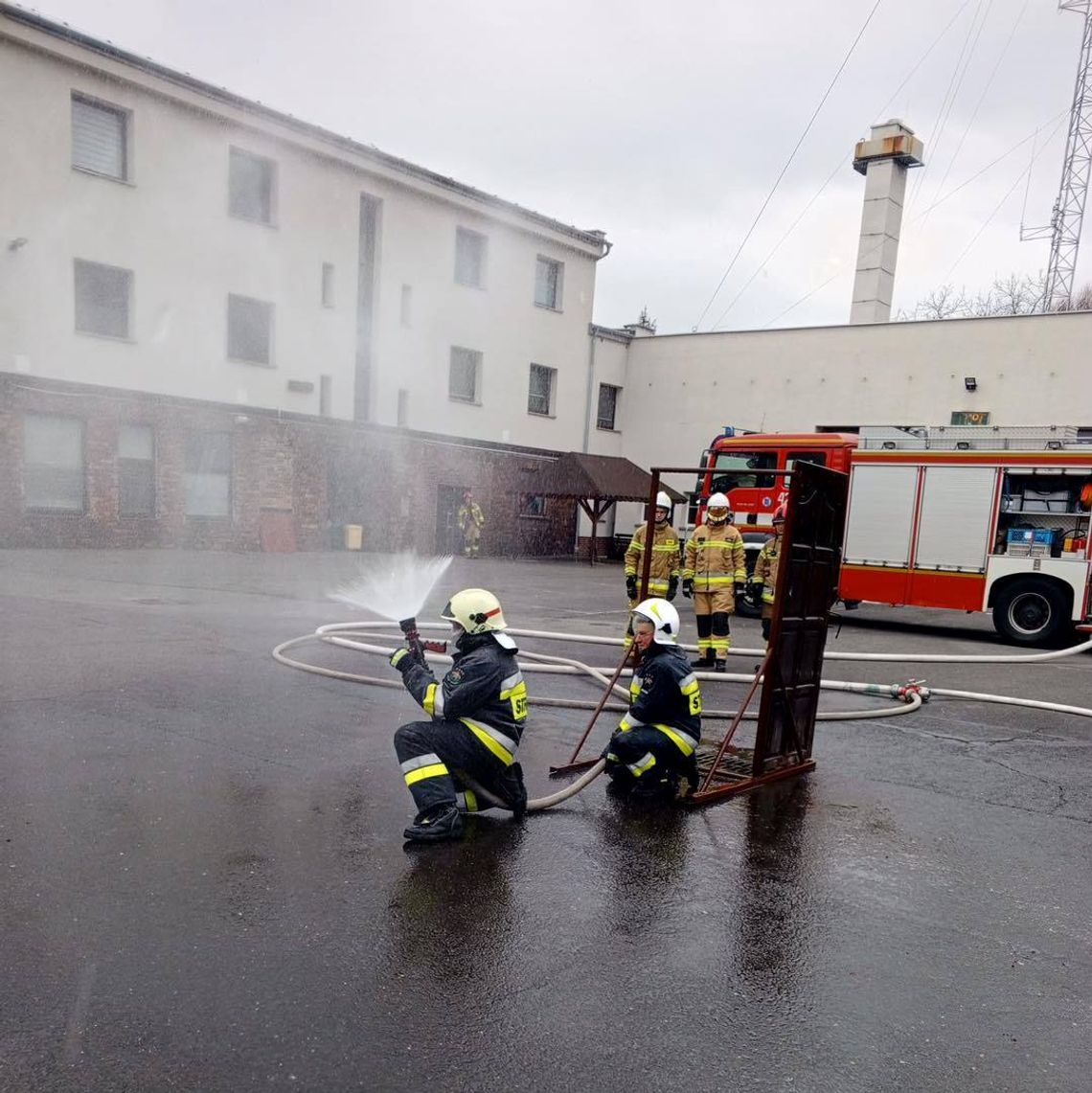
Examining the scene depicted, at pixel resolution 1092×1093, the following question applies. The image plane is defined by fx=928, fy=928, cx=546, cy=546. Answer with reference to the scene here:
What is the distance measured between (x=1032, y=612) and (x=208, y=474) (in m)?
15.7

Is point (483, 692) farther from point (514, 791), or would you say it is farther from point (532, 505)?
point (532, 505)

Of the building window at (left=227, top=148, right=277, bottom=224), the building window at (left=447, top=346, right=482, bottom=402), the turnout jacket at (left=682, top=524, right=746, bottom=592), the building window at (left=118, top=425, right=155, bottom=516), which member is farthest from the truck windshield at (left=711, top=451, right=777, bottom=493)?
the building window at (left=447, top=346, right=482, bottom=402)

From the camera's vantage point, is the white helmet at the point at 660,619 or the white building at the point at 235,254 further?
the white building at the point at 235,254

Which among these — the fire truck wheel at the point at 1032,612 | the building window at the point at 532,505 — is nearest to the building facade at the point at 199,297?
the building window at the point at 532,505

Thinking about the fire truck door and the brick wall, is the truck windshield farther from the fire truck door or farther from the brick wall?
the brick wall

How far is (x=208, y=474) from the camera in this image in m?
19.7

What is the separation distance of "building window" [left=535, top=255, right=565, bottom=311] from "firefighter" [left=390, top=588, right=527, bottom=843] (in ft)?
77.2

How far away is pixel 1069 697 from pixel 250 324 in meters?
17.5

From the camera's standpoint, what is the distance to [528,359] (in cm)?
2692

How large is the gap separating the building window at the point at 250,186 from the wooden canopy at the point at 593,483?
10.4 meters

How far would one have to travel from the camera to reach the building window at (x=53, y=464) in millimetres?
17062

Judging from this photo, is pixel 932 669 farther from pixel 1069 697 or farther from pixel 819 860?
pixel 819 860

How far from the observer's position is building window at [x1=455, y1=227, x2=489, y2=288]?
75.4ft

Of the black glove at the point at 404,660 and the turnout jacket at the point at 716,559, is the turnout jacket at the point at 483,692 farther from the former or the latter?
the turnout jacket at the point at 716,559
